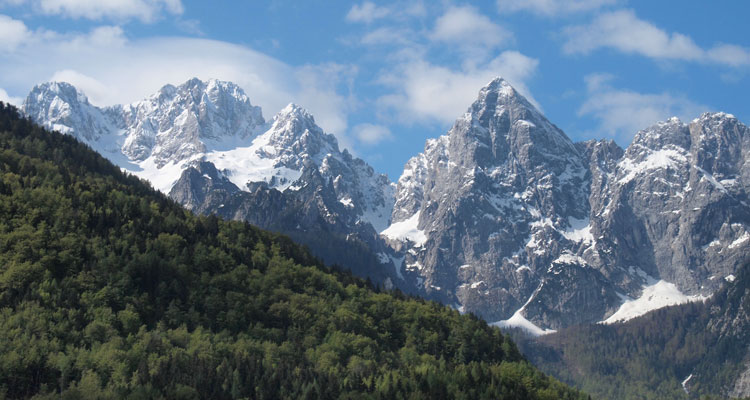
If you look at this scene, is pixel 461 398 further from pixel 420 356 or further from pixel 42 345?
pixel 42 345

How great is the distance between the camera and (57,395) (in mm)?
130625

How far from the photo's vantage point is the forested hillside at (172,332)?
14200cm

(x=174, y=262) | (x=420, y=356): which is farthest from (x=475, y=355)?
(x=174, y=262)

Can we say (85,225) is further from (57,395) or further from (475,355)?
(475,355)

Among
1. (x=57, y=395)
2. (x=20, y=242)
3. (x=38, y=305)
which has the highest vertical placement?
(x=20, y=242)

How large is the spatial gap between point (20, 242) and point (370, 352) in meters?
68.1

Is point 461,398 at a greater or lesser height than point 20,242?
lesser

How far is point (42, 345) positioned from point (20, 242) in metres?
35.6

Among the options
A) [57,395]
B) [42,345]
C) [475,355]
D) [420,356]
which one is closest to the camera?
[57,395]

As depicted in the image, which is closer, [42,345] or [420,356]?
[42,345]

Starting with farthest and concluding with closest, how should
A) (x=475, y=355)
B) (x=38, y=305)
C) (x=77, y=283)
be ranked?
(x=475, y=355), (x=77, y=283), (x=38, y=305)

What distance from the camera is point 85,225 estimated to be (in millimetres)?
188625

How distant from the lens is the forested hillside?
142000 millimetres

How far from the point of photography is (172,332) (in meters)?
162
